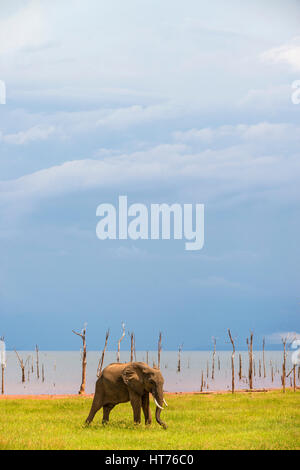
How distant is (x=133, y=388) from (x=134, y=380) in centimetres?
23

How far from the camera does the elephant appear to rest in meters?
15.4

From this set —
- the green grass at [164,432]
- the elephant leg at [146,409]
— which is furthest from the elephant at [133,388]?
the green grass at [164,432]

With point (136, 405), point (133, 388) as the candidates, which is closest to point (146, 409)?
point (136, 405)

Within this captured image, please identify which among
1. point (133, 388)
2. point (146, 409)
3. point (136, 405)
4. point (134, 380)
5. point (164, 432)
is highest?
point (134, 380)

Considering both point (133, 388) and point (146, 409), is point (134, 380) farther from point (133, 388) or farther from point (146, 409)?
point (146, 409)

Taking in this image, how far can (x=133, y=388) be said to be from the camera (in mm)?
15781

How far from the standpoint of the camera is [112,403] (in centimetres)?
1656

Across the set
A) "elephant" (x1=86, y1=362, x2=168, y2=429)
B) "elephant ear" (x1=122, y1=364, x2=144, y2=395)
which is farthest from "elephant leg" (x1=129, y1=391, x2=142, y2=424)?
"elephant ear" (x1=122, y1=364, x2=144, y2=395)

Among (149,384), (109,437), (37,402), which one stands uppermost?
(149,384)

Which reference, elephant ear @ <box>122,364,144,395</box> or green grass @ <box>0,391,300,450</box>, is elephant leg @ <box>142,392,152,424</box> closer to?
green grass @ <box>0,391,300,450</box>

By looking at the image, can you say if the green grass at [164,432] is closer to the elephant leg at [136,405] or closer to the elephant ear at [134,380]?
the elephant leg at [136,405]
